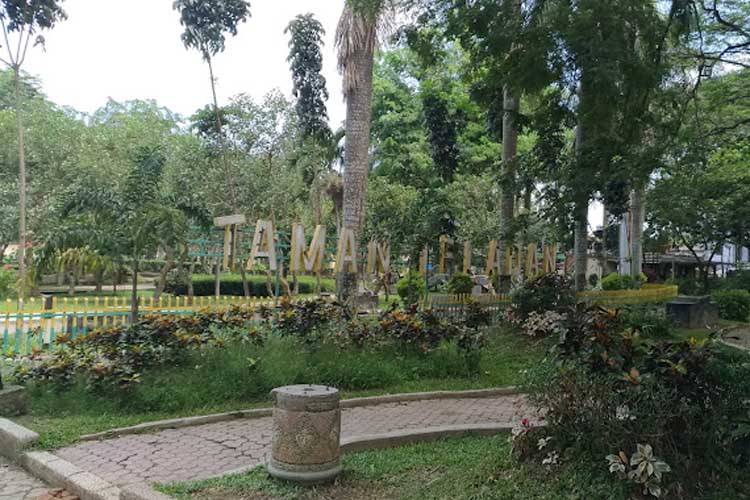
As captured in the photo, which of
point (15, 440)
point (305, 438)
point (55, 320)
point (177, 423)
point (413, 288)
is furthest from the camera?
point (413, 288)

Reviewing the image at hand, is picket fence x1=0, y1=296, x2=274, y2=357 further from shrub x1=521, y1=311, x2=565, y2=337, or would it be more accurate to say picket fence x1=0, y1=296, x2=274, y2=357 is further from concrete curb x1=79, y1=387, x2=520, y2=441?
shrub x1=521, y1=311, x2=565, y2=337

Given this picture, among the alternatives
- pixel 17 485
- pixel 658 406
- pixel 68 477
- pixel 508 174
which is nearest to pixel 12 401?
pixel 17 485

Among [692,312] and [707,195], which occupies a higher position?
[707,195]

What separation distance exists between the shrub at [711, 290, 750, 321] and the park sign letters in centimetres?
590

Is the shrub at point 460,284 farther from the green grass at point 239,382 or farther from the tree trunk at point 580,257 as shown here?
the green grass at point 239,382

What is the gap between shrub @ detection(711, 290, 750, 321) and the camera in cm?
1884

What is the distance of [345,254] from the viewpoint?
12688 mm

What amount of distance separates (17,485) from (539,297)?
9.68 m

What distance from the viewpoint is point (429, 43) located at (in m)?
11.2

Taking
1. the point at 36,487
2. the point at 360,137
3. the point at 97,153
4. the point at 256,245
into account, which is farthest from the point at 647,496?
the point at 97,153

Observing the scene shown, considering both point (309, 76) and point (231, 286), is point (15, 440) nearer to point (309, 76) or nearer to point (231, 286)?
point (309, 76)

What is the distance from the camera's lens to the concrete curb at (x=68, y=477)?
4.70 meters

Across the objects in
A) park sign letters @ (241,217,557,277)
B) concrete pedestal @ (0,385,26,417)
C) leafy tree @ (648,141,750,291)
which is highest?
leafy tree @ (648,141,750,291)

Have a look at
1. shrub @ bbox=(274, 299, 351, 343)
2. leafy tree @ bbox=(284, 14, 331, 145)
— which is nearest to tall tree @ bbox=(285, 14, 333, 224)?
leafy tree @ bbox=(284, 14, 331, 145)
